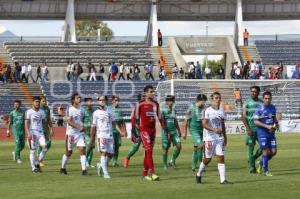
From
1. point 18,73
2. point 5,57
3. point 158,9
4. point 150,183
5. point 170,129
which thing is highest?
point 158,9

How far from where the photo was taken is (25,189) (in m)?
17.7

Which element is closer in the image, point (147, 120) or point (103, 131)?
point (147, 120)

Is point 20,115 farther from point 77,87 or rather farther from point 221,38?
point 221,38

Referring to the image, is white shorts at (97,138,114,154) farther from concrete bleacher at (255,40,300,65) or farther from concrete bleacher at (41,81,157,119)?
concrete bleacher at (255,40,300,65)

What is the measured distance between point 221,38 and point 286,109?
17.1 metres

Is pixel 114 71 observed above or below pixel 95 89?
above

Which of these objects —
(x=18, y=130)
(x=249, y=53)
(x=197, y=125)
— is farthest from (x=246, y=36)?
(x=197, y=125)

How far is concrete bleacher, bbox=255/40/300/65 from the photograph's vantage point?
226 feet

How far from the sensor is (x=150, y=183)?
18.7m

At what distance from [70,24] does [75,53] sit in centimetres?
326

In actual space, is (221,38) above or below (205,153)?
above

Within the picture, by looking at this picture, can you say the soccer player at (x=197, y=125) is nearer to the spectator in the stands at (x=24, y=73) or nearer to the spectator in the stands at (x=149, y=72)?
the spectator in the stands at (x=24, y=73)

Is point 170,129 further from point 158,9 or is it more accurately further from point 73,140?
point 158,9

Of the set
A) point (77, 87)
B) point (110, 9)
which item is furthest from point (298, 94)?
point (110, 9)
